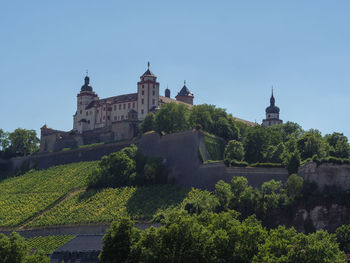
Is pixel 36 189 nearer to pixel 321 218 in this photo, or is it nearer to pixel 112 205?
pixel 112 205

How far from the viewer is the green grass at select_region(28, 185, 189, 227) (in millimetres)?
93000

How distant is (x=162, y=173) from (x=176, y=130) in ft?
29.3

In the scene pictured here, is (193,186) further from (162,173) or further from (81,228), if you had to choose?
(81,228)

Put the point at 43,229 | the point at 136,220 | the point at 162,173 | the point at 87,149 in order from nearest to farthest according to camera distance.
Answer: the point at 136,220
the point at 43,229
the point at 162,173
the point at 87,149

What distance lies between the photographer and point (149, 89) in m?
124

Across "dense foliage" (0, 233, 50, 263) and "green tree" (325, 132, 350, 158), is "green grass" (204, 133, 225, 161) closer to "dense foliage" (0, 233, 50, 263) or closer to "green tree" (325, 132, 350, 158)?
"green tree" (325, 132, 350, 158)

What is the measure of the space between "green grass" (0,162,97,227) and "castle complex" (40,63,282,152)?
24.9 ft

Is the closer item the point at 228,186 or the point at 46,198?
the point at 228,186

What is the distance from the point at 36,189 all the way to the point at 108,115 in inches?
921

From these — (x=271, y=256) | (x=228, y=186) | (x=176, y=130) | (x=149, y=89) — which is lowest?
(x=271, y=256)

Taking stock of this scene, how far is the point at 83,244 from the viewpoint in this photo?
85.8 metres

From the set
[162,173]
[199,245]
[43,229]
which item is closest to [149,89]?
[162,173]

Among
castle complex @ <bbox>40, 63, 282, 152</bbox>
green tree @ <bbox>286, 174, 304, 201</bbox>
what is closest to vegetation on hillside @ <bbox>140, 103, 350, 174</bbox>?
green tree @ <bbox>286, 174, 304, 201</bbox>

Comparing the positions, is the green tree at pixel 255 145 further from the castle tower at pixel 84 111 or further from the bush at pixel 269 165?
the castle tower at pixel 84 111
